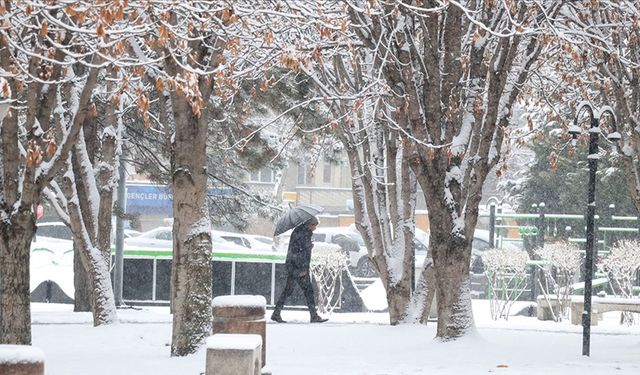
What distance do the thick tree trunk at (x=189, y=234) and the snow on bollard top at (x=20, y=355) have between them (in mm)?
6084

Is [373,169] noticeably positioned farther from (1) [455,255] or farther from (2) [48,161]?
(2) [48,161]

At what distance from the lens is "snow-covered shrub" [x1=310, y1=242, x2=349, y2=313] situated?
874 inches

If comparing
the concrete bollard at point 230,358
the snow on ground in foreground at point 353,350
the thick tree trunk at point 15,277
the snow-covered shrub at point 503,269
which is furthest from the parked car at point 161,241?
the concrete bollard at point 230,358

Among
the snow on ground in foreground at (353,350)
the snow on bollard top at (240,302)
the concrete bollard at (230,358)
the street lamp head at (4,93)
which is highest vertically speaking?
the street lamp head at (4,93)

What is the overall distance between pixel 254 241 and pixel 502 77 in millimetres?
25466

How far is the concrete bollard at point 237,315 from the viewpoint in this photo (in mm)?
10008

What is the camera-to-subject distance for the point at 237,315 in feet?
32.9

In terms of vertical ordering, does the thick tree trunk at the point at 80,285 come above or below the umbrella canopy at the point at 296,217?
below

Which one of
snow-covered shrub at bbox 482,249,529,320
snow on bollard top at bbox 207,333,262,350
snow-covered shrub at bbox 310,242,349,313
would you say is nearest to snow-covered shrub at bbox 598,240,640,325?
snow-covered shrub at bbox 482,249,529,320

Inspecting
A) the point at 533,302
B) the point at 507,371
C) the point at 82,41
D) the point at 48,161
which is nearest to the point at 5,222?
the point at 48,161

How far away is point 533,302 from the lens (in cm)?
2517

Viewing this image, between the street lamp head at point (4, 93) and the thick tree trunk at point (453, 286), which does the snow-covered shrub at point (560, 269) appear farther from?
the street lamp head at point (4, 93)

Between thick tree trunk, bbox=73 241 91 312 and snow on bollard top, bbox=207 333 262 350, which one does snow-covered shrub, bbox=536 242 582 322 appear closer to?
thick tree trunk, bbox=73 241 91 312

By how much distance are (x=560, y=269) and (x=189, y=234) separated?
11.7 m
